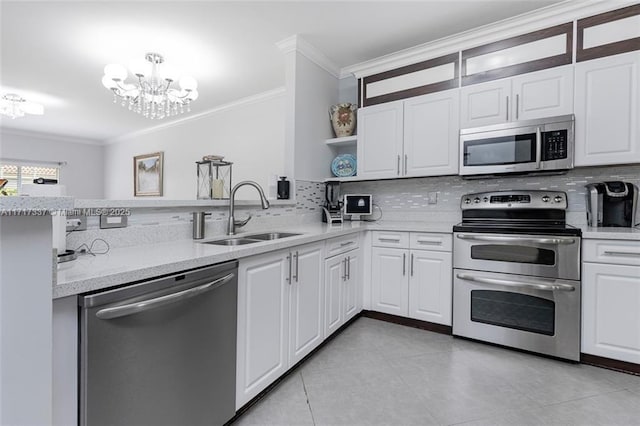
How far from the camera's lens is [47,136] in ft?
21.7

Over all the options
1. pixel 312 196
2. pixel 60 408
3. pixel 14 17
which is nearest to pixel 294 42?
pixel 312 196

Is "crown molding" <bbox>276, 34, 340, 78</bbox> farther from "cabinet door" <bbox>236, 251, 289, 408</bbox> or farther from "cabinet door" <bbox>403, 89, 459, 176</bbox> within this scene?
"cabinet door" <bbox>236, 251, 289, 408</bbox>

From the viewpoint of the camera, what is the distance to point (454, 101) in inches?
105

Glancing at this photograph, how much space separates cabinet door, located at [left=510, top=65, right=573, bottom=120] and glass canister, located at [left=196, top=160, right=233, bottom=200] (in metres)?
2.29

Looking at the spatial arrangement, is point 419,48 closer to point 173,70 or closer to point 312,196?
point 312,196

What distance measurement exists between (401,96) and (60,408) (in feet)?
10.0

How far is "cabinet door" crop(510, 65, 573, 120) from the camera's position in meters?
2.25

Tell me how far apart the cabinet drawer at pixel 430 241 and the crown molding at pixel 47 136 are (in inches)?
311

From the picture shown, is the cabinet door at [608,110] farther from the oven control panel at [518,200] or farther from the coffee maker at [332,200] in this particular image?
the coffee maker at [332,200]

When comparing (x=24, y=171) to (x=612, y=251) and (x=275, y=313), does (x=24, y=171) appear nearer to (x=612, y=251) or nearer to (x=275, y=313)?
(x=275, y=313)

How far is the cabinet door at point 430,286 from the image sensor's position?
8.11ft

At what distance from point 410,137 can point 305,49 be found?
133 cm

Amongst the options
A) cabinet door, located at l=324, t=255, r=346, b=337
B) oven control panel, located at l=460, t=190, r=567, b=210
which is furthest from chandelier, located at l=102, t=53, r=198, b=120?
oven control panel, located at l=460, t=190, r=567, b=210

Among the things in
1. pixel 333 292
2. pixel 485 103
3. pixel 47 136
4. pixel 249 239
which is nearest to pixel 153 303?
pixel 249 239
